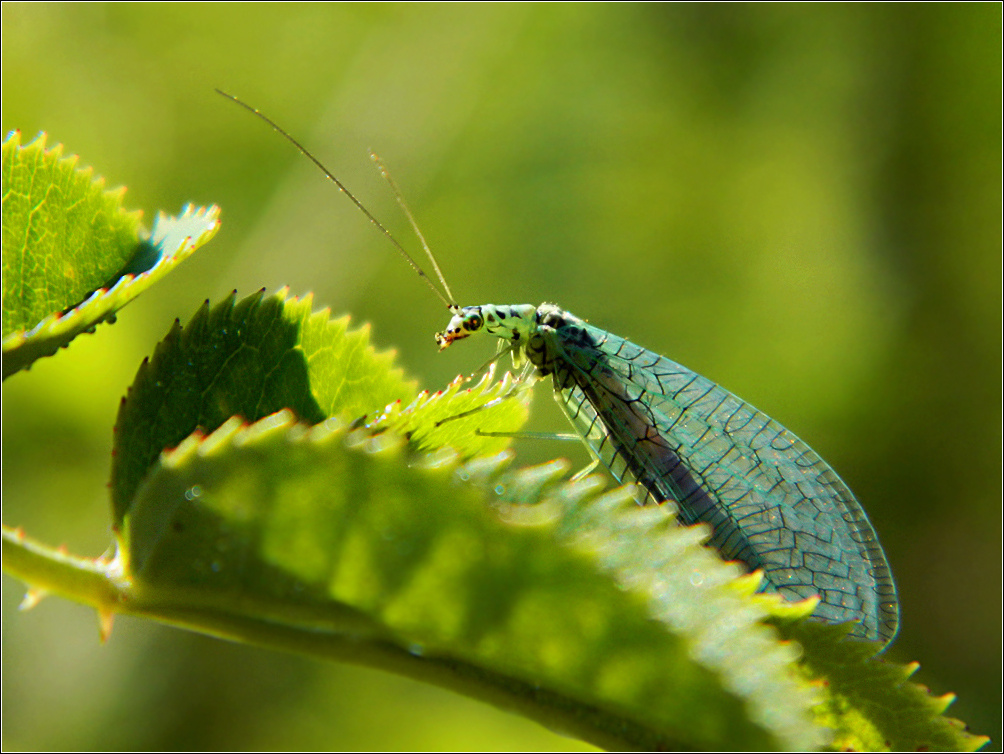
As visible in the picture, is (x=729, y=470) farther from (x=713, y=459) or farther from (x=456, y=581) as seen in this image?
(x=456, y=581)

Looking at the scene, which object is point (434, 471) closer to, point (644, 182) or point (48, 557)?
point (48, 557)

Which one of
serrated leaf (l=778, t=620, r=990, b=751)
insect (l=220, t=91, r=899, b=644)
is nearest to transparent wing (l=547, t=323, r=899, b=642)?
insect (l=220, t=91, r=899, b=644)

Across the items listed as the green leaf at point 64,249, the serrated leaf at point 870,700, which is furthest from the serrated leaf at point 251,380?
the serrated leaf at point 870,700

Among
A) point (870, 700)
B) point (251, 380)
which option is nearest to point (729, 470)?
point (870, 700)

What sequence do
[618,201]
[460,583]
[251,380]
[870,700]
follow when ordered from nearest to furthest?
[460,583] → [870,700] → [251,380] → [618,201]

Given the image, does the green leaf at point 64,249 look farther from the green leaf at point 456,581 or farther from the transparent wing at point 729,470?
the transparent wing at point 729,470

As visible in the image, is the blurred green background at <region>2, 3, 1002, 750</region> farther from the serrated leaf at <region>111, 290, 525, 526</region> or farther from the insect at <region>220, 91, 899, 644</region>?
the serrated leaf at <region>111, 290, 525, 526</region>

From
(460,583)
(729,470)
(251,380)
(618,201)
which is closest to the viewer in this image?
(460,583)
